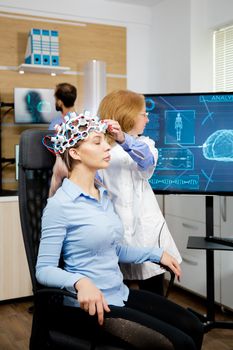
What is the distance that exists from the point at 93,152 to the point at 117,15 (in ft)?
10.3

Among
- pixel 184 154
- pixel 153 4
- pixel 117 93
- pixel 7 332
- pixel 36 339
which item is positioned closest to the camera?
pixel 36 339

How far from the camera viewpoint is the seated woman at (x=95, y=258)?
1.55 metres

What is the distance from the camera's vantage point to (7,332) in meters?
3.12

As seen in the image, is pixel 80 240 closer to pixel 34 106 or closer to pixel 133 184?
pixel 133 184

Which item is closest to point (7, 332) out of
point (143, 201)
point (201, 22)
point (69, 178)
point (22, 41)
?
point (143, 201)

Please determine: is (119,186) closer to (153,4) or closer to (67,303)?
(67,303)

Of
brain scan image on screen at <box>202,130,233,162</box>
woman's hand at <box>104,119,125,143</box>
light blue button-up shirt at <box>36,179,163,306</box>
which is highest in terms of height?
woman's hand at <box>104,119,125,143</box>

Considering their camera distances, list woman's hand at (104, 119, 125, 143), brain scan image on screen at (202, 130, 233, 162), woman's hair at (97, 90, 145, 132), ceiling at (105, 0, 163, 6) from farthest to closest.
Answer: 1. ceiling at (105, 0, 163, 6)
2. brain scan image on screen at (202, 130, 233, 162)
3. woman's hair at (97, 90, 145, 132)
4. woman's hand at (104, 119, 125, 143)

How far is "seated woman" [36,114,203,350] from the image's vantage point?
1554 mm

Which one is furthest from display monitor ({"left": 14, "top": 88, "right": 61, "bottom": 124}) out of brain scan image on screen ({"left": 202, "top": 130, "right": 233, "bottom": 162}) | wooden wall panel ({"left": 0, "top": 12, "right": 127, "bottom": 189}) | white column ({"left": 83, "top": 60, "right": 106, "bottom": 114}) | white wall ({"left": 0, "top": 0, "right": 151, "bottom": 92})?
brain scan image on screen ({"left": 202, "top": 130, "right": 233, "bottom": 162})

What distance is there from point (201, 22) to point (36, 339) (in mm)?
3308

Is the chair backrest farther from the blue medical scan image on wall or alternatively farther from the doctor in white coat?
the blue medical scan image on wall

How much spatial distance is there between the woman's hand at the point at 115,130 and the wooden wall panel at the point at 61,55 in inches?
93.8

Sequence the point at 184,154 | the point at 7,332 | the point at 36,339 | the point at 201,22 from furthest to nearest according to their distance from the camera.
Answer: the point at 201,22
the point at 7,332
the point at 184,154
the point at 36,339
